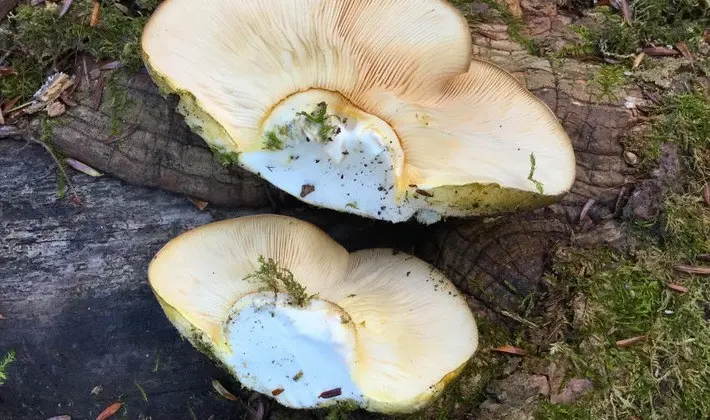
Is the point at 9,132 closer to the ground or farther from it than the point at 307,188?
farther from it

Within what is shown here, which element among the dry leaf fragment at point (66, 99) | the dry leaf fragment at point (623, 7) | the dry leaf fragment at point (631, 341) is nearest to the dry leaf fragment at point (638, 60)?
the dry leaf fragment at point (623, 7)

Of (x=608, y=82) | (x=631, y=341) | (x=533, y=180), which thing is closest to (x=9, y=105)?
(x=533, y=180)

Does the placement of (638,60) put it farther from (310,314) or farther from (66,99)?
(66,99)

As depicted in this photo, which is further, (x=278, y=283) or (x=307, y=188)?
(x=307, y=188)

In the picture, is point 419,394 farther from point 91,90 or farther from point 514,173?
point 91,90

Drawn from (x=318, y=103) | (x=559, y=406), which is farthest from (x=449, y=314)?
(x=318, y=103)

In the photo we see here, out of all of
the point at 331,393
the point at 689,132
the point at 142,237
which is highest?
the point at 689,132

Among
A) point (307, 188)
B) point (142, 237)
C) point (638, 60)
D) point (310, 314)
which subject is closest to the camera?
point (310, 314)

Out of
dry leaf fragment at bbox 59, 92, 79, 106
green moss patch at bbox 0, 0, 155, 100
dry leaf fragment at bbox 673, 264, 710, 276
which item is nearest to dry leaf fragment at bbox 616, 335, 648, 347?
dry leaf fragment at bbox 673, 264, 710, 276
